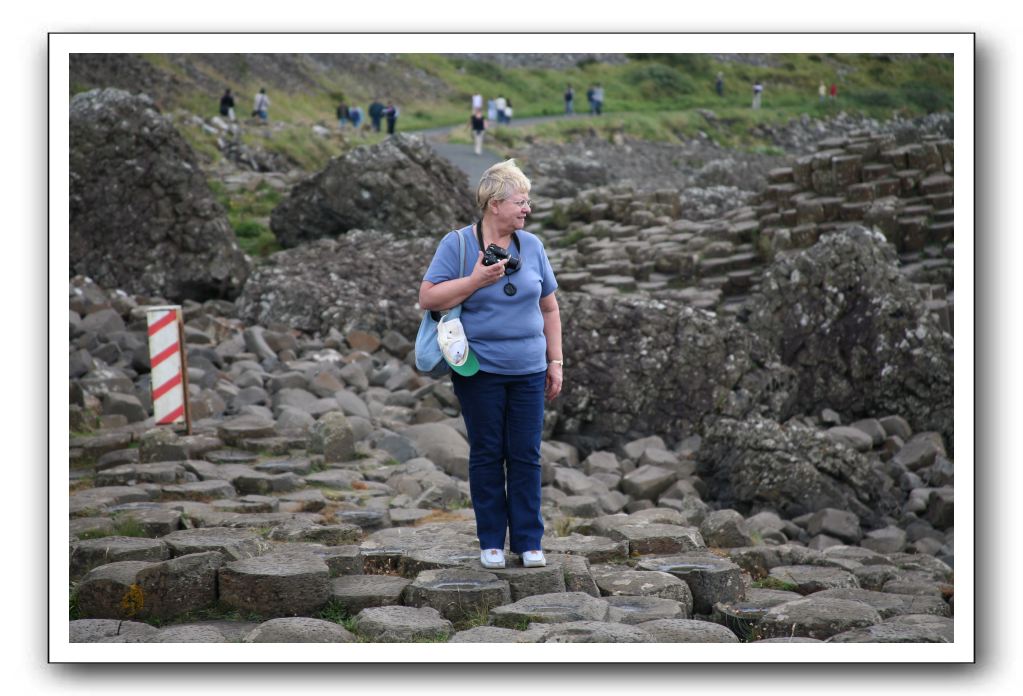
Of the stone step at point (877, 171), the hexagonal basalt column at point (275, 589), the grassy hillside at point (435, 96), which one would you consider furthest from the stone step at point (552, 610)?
the stone step at point (877, 171)

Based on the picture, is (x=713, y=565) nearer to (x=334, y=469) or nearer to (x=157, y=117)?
(x=334, y=469)

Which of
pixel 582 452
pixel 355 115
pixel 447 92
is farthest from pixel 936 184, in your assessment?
pixel 355 115

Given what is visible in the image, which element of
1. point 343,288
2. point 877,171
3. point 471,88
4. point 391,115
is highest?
point 471,88

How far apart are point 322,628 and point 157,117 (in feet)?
43.2

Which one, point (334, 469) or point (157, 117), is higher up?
point (157, 117)

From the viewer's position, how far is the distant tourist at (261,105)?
32.2 meters

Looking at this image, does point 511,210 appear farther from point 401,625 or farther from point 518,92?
point 518,92

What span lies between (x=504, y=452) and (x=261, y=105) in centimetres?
2832

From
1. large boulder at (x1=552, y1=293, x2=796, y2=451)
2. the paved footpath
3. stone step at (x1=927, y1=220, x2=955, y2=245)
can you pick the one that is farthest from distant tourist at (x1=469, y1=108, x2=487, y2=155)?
large boulder at (x1=552, y1=293, x2=796, y2=451)

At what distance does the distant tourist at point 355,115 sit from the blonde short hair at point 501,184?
3162 centimetres

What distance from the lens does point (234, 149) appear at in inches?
1127

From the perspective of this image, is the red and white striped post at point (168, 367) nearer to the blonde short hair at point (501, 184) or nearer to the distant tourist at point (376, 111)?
the blonde short hair at point (501, 184)

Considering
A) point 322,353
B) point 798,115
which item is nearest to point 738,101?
point 798,115

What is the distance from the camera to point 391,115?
118 ft
